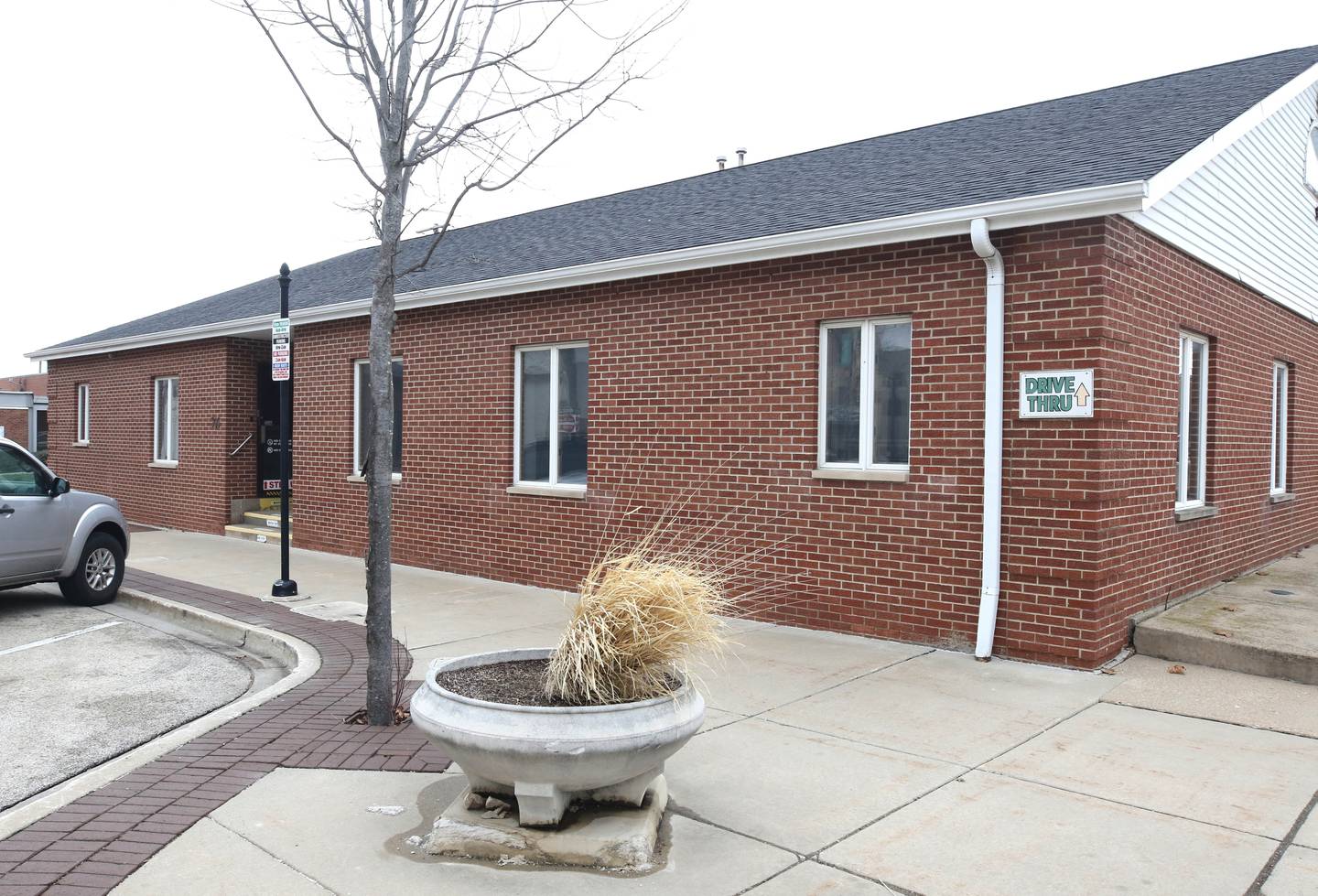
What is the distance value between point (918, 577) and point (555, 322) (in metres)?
4.93

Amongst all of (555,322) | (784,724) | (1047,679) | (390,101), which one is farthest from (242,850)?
(555,322)

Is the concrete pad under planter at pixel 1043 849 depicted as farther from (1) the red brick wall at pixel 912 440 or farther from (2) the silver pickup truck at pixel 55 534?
(2) the silver pickup truck at pixel 55 534

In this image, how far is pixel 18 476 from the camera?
9.84 meters

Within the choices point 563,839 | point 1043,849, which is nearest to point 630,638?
point 563,839

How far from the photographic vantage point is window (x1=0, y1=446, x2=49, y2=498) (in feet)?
31.7

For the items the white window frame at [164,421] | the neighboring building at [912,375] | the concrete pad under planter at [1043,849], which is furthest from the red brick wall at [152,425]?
the concrete pad under planter at [1043,849]

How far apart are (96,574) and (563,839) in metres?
8.12

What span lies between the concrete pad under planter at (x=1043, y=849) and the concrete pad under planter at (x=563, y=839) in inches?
30.7

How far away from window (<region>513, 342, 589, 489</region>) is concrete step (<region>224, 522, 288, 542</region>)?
17.6 ft

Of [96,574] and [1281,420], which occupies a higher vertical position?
[1281,420]

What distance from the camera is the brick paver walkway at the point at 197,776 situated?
4102 mm

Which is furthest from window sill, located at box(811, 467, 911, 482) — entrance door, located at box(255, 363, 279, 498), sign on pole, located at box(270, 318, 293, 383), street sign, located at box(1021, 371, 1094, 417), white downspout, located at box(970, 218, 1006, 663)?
entrance door, located at box(255, 363, 279, 498)

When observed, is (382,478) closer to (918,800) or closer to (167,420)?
(918,800)

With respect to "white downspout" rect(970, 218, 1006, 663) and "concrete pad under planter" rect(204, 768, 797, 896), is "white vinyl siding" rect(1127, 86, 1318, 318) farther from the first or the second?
"concrete pad under planter" rect(204, 768, 797, 896)
